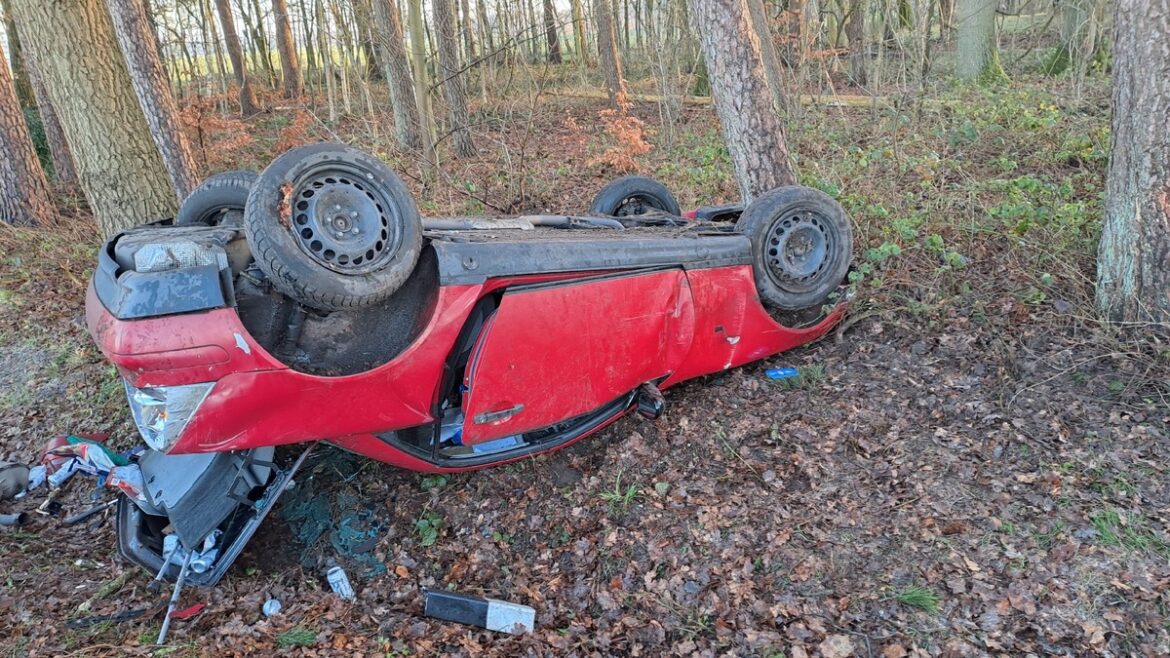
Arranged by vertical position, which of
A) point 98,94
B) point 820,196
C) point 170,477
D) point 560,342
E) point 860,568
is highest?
point 98,94

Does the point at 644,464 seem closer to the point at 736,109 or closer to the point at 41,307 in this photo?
the point at 736,109

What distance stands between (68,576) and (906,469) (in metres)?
4.15

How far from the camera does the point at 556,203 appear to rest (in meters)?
8.11

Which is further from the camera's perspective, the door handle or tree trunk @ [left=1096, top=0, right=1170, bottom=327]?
tree trunk @ [left=1096, top=0, right=1170, bottom=327]

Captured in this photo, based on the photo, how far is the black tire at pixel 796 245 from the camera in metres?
4.39

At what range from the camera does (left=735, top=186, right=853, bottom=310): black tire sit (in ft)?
→ 14.4

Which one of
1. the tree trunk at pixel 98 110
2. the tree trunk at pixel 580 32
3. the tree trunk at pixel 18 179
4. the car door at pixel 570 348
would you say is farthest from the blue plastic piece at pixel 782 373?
the tree trunk at pixel 580 32

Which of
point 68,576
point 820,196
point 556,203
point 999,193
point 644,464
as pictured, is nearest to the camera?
point 68,576

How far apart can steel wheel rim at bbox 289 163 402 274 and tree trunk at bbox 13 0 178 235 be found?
402 cm

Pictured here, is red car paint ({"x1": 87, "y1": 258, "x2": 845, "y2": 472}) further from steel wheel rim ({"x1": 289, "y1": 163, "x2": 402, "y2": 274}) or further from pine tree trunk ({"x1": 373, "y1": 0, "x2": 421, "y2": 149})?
pine tree trunk ({"x1": 373, "y1": 0, "x2": 421, "y2": 149})

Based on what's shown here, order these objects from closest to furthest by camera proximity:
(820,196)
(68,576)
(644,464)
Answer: (68,576), (644,464), (820,196)

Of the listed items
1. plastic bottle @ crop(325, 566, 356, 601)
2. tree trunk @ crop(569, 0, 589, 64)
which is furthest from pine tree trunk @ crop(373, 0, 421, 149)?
plastic bottle @ crop(325, 566, 356, 601)

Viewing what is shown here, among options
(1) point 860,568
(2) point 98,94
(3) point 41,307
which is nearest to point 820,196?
(1) point 860,568

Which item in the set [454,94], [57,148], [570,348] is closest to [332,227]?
[570,348]
